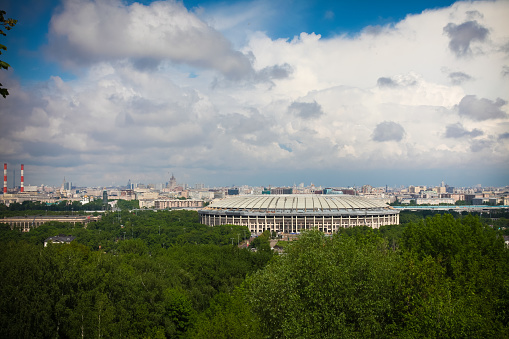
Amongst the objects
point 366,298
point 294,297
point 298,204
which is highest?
point 298,204

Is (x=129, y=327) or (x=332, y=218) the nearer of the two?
(x=129, y=327)

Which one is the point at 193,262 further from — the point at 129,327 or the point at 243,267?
the point at 129,327

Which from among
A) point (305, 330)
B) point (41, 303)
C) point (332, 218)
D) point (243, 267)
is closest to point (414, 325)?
Answer: point (305, 330)

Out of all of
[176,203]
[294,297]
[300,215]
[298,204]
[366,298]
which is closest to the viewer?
[294,297]

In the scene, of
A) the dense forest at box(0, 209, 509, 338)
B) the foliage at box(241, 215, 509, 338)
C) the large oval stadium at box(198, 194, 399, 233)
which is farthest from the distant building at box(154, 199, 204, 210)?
the foliage at box(241, 215, 509, 338)

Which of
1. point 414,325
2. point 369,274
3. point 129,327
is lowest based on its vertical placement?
point 129,327

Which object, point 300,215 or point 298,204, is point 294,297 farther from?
point 298,204

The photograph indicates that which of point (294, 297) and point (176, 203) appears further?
point (176, 203)

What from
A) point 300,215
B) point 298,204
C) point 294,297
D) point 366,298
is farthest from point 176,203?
point 294,297
